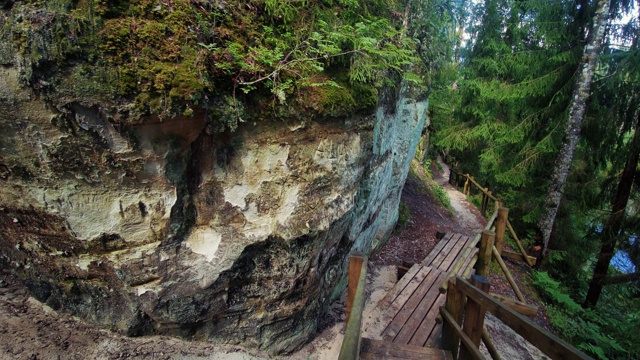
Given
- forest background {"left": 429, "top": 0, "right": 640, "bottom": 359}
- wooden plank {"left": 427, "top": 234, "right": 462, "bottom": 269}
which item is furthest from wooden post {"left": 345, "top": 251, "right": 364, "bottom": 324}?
forest background {"left": 429, "top": 0, "right": 640, "bottom": 359}

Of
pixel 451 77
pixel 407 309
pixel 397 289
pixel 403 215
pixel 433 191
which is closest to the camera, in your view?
pixel 407 309

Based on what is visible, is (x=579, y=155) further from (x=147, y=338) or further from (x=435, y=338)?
(x=147, y=338)

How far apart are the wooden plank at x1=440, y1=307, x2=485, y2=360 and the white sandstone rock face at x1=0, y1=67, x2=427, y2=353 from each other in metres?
1.90

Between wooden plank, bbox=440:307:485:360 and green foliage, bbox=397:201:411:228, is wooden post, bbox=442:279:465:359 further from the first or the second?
green foliage, bbox=397:201:411:228

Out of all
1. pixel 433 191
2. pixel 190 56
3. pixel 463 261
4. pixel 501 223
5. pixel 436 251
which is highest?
pixel 190 56

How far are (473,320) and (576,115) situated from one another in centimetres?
748

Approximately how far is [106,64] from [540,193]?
41.1ft

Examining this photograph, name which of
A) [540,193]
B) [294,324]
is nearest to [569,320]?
[540,193]

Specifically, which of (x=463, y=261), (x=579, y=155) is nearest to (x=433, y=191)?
(x=579, y=155)

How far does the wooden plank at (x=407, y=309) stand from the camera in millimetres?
4691

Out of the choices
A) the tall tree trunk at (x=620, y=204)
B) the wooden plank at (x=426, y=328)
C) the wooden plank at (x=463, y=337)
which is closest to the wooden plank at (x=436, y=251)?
the wooden plank at (x=426, y=328)

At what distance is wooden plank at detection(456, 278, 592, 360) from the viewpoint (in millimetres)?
1836

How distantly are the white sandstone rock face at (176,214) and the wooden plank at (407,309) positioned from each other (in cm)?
129

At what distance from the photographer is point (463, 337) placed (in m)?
3.40
